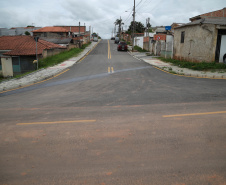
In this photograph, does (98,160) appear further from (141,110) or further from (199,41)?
(199,41)

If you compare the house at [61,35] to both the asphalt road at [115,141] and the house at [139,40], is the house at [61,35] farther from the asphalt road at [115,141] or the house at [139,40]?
the asphalt road at [115,141]

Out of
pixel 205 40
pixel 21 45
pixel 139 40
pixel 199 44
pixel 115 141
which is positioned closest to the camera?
pixel 115 141

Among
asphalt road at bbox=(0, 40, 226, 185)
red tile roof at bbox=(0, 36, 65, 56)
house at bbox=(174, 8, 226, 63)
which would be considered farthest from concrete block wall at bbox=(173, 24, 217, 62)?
red tile roof at bbox=(0, 36, 65, 56)

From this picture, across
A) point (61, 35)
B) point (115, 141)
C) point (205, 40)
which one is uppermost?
point (61, 35)

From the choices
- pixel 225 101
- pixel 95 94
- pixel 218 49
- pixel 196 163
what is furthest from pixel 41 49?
pixel 196 163

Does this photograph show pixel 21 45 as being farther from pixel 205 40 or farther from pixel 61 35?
pixel 61 35

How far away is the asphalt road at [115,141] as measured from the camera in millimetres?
3459

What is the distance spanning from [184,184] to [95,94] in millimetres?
6505

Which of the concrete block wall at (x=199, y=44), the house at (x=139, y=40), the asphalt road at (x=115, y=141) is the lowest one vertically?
the asphalt road at (x=115, y=141)

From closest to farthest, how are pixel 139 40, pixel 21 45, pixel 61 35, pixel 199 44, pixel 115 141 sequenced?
pixel 115 141
pixel 199 44
pixel 21 45
pixel 139 40
pixel 61 35

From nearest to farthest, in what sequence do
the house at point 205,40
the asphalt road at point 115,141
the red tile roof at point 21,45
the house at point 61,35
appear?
the asphalt road at point 115,141, the house at point 205,40, the red tile roof at point 21,45, the house at point 61,35

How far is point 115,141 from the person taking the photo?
460 centimetres

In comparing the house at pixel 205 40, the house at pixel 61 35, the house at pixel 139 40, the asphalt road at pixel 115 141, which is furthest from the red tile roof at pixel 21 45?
the house at pixel 139 40

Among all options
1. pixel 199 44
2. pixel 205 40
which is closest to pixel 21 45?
pixel 199 44
